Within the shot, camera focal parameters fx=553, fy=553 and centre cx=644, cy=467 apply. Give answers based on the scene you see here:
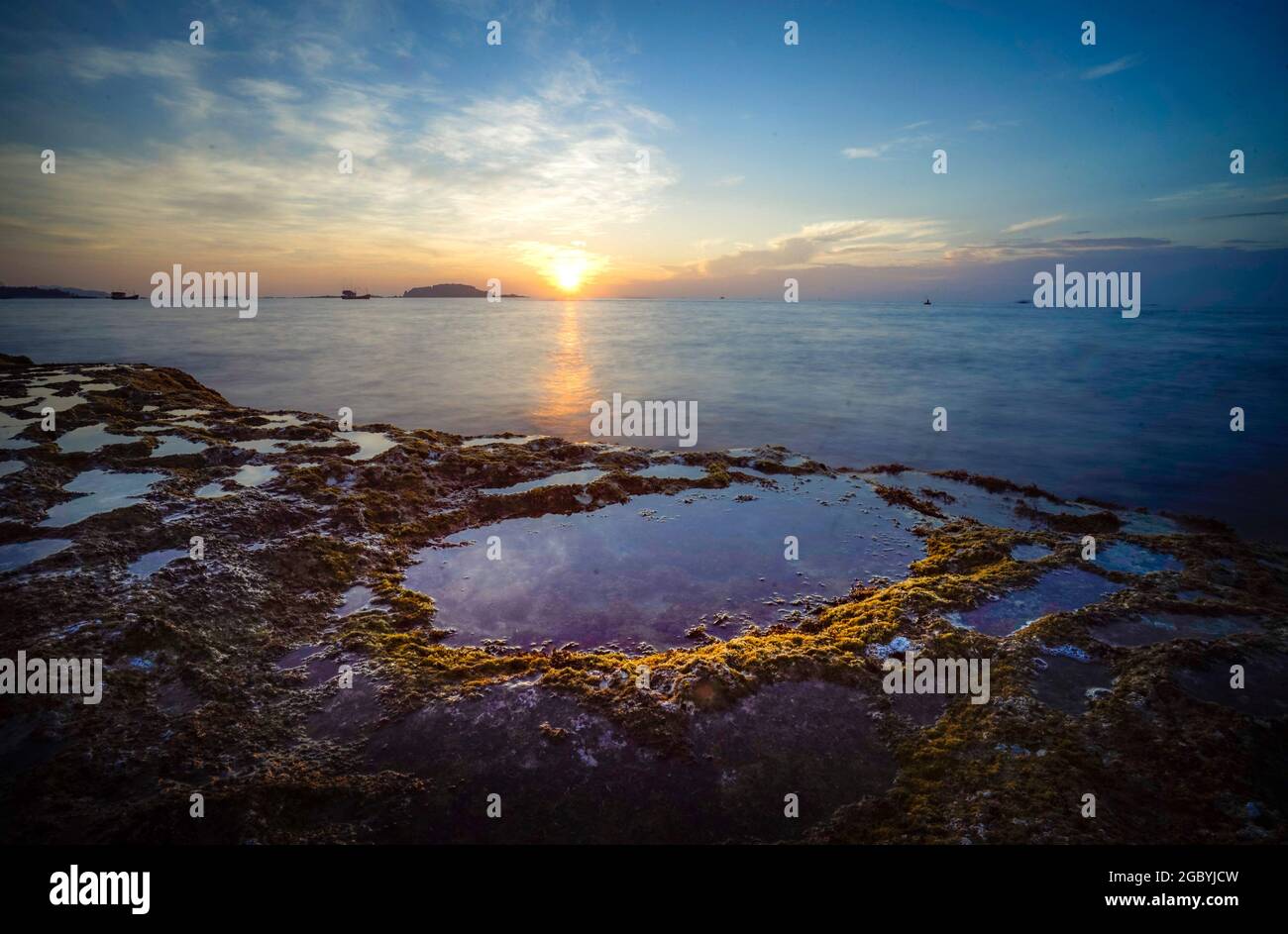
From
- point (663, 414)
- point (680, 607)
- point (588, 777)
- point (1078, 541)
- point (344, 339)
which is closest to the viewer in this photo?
point (588, 777)

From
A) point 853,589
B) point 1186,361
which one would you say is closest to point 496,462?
point 853,589

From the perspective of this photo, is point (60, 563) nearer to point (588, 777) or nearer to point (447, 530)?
point (447, 530)

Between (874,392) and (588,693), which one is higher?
(874,392)

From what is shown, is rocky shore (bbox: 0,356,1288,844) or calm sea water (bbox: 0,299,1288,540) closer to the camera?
rocky shore (bbox: 0,356,1288,844)

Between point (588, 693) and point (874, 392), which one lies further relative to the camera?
point (874, 392)

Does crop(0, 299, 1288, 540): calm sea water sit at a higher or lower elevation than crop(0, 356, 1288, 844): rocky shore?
higher
